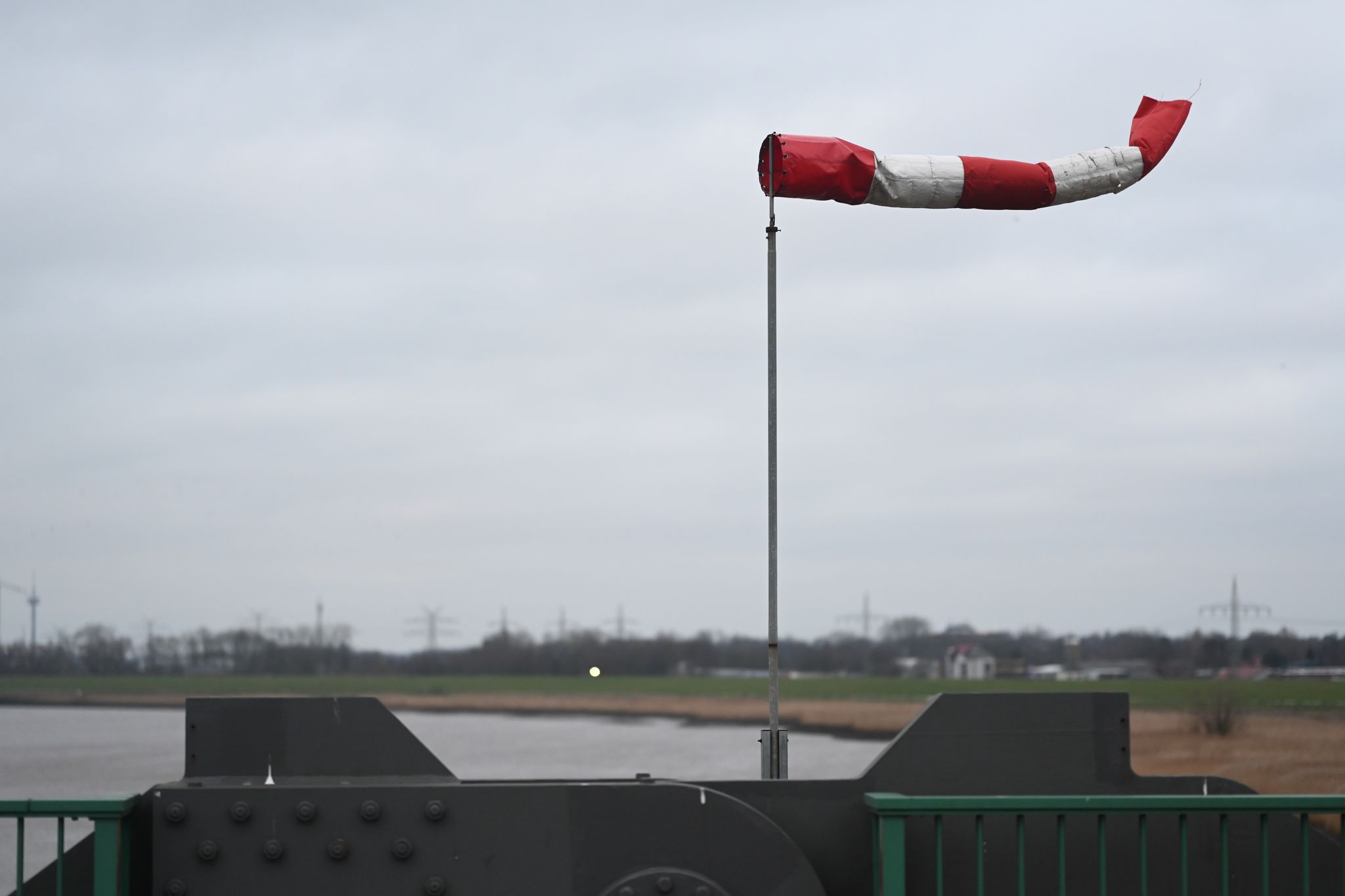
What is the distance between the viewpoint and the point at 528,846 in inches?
157

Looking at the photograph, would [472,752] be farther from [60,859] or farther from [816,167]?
[60,859]

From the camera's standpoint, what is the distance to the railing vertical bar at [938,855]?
3.94 m

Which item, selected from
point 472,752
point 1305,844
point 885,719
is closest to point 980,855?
point 1305,844

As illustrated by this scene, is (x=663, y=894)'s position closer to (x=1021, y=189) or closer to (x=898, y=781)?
(x=898, y=781)

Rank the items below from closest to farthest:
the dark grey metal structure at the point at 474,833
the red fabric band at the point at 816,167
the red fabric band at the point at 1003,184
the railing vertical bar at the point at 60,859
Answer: the railing vertical bar at the point at 60,859, the dark grey metal structure at the point at 474,833, the red fabric band at the point at 816,167, the red fabric band at the point at 1003,184

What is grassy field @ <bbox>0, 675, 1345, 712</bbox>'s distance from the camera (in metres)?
70.3

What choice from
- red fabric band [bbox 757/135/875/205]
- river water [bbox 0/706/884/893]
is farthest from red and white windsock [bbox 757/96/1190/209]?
river water [bbox 0/706/884/893]

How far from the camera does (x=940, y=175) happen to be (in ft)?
17.8

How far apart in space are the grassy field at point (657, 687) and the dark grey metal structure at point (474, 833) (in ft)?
152

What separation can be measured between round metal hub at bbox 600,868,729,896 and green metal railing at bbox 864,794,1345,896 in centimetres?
55

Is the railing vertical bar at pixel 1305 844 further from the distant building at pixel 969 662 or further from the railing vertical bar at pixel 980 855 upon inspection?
the distant building at pixel 969 662

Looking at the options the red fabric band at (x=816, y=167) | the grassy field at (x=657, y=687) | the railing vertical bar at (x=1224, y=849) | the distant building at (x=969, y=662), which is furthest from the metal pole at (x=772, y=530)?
the distant building at (x=969, y=662)

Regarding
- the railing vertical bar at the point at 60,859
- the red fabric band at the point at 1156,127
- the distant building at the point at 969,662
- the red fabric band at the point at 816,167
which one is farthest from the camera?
the distant building at the point at 969,662

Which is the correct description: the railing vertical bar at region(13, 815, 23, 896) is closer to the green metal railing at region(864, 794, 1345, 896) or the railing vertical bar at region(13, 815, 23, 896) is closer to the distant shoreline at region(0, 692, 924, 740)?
the green metal railing at region(864, 794, 1345, 896)
